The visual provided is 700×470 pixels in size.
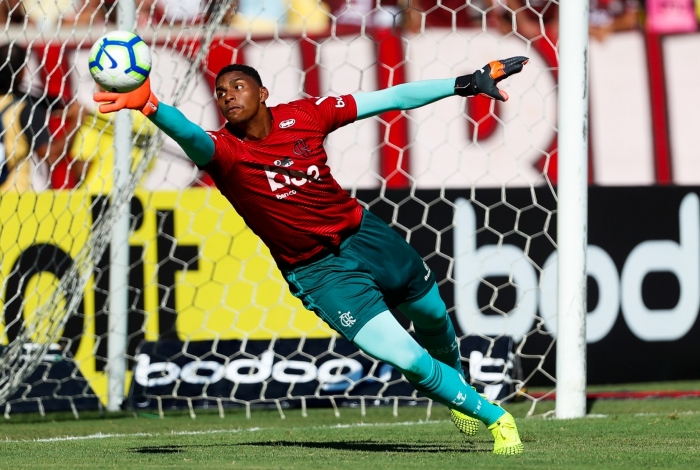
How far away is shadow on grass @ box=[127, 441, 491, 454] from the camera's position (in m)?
5.20

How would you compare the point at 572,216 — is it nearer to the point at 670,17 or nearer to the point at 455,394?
the point at 455,394

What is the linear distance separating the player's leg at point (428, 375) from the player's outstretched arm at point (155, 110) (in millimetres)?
1139

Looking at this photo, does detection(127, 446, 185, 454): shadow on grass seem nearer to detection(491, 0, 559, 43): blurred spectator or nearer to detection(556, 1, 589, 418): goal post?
detection(556, 1, 589, 418): goal post

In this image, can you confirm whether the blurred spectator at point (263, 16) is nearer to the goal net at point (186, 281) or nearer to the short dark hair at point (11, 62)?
the goal net at point (186, 281)

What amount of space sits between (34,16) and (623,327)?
21.0 ft

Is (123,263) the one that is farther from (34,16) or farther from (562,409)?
(34,16)

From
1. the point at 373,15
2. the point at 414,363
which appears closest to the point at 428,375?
the point at 414,363

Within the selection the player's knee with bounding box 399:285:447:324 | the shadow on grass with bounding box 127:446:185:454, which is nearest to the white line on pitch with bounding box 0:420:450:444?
the shadow on grass with bounding box 127:446:185:454

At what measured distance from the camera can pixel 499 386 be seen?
7.25 m

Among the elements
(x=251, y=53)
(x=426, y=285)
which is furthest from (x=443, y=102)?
(x=426, y=285)

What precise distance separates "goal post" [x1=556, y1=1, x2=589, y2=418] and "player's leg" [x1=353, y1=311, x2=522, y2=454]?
148 centimetres

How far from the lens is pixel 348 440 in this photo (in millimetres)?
5664

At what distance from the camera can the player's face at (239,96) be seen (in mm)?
5074

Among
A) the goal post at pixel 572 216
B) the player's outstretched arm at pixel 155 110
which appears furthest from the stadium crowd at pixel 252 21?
the player's outstretched arm at pixel 155 110
